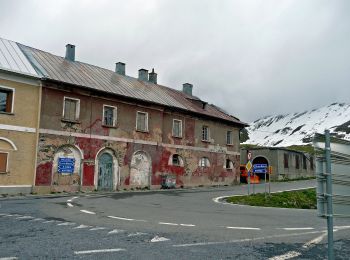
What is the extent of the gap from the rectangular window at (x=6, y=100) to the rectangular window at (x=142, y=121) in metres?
9.48

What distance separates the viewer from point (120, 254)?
639 centimetres

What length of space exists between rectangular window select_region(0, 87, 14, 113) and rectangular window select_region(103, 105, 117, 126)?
6.47 metres

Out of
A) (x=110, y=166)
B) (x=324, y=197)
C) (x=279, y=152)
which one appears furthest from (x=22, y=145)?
(x=279, y=152)

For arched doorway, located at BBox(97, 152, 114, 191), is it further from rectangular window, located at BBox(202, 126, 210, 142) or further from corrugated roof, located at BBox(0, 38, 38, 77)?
rectangular window, located at BBox(202, 126, 210, 142)

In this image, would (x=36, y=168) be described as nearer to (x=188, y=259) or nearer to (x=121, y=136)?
(x=121, y=136)

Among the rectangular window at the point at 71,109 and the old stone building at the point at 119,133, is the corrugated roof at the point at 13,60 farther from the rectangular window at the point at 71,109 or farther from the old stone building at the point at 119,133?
the rectangular window at the point at 71,109

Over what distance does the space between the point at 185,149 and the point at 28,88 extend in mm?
14262

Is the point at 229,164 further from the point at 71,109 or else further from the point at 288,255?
the point at 288,255

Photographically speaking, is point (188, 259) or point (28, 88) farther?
point (28, 88)

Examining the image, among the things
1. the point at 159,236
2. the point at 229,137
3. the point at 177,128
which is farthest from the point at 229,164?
the point at 159,236

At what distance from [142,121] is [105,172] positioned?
5126 mm

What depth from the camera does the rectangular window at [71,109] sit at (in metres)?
24.7

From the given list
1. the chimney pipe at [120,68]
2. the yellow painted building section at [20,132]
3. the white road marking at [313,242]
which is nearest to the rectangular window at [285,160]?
the chimney pipe at [120,68]

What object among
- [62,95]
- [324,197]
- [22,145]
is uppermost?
[62,95]
